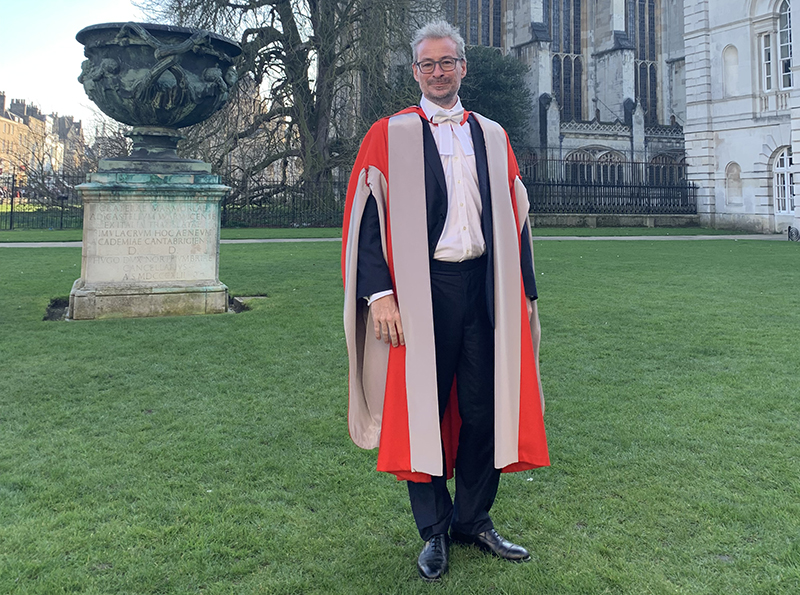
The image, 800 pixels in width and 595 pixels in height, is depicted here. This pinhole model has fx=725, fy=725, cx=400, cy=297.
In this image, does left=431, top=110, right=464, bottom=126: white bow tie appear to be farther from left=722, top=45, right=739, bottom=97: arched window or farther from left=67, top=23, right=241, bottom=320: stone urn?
left=722, top=45, right=739, bottom=97: arched window

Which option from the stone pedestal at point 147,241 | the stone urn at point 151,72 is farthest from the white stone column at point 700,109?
the stone pedestal at point 147,241

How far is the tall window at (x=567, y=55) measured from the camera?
152ft

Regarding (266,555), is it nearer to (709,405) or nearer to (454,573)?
(454,573)

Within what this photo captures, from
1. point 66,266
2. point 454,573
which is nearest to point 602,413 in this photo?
point 454,573

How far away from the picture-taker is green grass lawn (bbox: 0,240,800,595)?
2.51m

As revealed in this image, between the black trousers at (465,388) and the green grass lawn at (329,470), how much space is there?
0.18m

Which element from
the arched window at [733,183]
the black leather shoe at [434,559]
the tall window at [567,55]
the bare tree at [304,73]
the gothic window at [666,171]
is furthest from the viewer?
the tall window at [567,55]

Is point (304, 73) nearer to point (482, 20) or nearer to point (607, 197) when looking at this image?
point (607, 197)

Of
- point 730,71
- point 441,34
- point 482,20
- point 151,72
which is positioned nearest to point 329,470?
point 441,34

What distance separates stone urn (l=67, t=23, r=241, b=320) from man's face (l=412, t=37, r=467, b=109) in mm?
5448

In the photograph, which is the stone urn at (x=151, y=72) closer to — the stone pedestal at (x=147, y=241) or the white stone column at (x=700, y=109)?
the stone pedestal at (x=147, y=241)

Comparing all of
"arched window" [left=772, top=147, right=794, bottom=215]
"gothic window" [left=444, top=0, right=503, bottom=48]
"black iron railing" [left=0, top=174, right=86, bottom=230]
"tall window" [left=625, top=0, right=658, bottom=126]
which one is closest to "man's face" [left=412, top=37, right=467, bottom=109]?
"black iron railing" [left=0, top=174, right=86, bottom=230]

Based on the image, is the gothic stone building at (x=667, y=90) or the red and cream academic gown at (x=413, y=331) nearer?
the red and cream academic gown at (x=413, y=331)

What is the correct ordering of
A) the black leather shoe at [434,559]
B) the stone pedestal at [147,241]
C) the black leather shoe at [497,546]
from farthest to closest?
the stone pedestal at [147,241], the black leather shoe at [497,546], the black leather shoe at [434,559]
